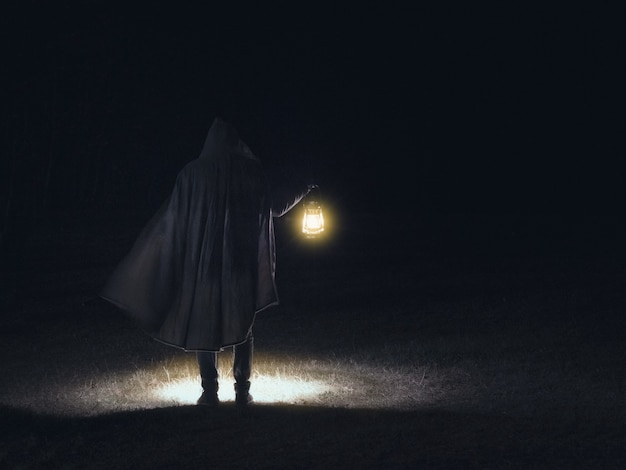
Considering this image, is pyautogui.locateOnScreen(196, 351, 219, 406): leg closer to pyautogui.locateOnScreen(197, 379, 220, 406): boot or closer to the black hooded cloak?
pyautogui.locateOnScreen(197, 379, 220, 406): boot

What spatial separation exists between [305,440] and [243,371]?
155 centimetres

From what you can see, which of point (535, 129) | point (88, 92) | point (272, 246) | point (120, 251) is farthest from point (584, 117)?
point (272, 246)

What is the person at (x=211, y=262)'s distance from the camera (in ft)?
28.2

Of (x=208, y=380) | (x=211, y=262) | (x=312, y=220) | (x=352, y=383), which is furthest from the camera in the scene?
(x=352, y=383)

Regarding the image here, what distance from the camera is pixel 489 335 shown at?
1360 cm

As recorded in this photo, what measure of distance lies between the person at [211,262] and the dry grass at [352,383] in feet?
1.35

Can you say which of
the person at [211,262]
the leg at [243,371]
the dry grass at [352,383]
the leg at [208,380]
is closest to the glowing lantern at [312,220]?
the person at [211,262]

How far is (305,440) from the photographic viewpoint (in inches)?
286

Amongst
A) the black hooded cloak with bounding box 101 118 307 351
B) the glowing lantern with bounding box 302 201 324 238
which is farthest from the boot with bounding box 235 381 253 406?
the glowing lantern with bounding box 302 201 324 238

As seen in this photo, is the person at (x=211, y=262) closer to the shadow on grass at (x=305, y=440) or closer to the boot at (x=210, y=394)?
the boot at (x=210, y=394)

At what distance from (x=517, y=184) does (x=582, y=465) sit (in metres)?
51.1

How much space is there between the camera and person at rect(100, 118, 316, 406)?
339 inches

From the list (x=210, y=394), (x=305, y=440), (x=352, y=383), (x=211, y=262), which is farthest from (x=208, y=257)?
(x=352, y=383)

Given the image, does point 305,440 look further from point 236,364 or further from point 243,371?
point 236,364
